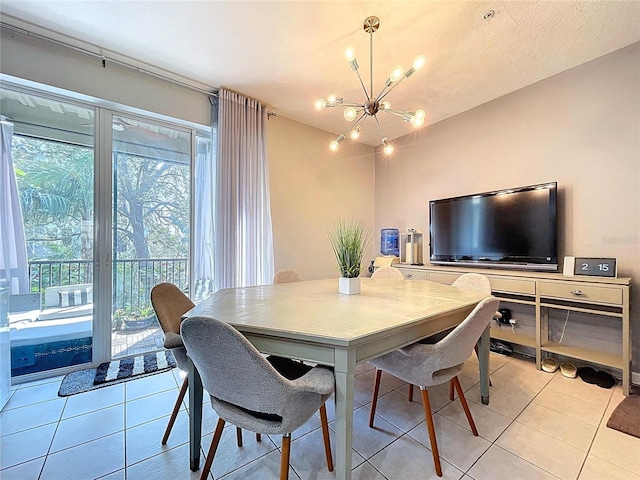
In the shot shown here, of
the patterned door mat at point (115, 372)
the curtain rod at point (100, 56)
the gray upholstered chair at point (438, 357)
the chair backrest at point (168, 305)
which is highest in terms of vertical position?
the curtain rod at point (100, 56)

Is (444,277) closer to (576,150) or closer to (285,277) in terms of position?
(576,150)

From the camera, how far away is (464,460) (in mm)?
1390

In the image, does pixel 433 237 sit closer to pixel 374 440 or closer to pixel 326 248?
pixel 326 248

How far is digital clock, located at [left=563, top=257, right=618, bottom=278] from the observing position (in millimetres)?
2131

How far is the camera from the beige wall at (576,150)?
219 cm

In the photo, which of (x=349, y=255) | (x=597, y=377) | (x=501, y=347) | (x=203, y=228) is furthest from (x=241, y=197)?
(x=597, y=377)

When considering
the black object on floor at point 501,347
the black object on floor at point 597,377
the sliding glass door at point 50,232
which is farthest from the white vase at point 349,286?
the sliding glass door at point 50,232

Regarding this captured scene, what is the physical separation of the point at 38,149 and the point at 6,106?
35cm

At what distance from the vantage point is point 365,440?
154cm

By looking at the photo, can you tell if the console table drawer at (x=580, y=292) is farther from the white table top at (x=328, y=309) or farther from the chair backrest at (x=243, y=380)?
the chair backrest at (x=243, y=380)

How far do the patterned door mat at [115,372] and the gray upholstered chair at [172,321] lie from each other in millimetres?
1032

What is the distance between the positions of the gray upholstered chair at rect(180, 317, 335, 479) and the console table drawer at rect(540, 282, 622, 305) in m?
2.30

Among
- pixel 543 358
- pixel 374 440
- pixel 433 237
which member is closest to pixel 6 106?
pixel 374 440

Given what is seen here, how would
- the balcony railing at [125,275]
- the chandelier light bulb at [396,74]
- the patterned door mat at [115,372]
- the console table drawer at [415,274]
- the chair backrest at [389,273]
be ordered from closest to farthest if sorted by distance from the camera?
the chandelier light bulb at [396,74]
the patterned door mat at [115,372]
the balcony railing at [125,275]
the chair backrest at [389,273]
the console table drawer at [415,274]
